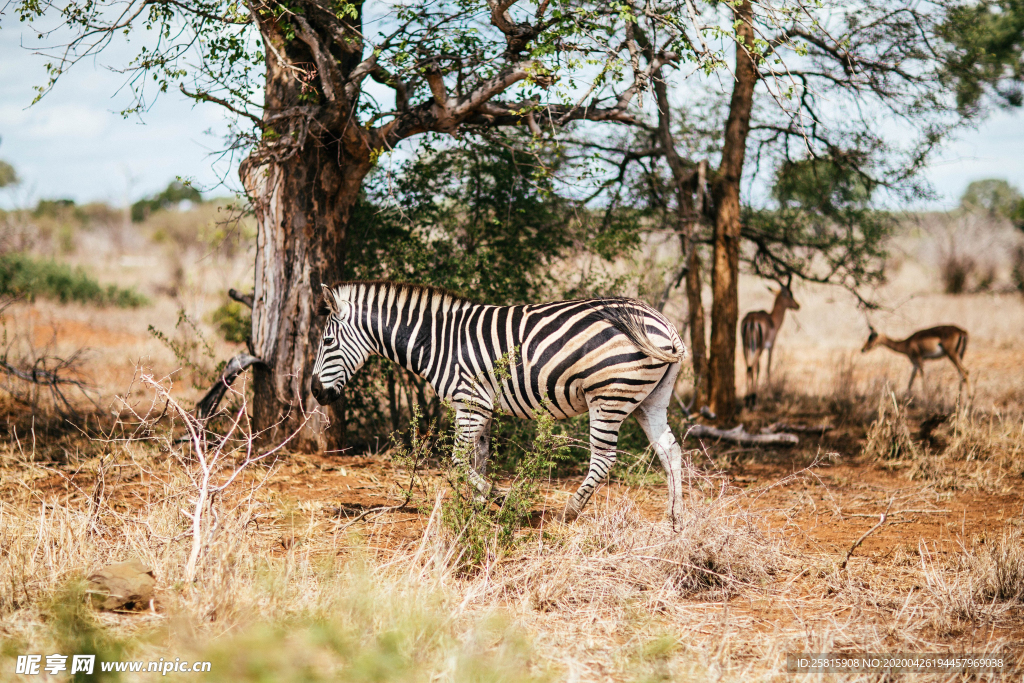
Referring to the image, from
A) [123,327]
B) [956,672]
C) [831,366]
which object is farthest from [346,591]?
[123,327]

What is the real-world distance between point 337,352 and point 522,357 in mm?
1694

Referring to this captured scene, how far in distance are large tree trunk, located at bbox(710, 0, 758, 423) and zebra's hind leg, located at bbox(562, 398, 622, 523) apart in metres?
3.91

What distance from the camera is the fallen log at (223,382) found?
7211mm

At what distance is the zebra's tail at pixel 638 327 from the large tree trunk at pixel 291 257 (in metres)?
3.15

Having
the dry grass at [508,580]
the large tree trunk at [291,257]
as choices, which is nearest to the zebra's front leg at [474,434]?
the dry grass at [508,580]

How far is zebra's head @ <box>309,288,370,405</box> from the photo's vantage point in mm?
6352

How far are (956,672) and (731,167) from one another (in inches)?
258

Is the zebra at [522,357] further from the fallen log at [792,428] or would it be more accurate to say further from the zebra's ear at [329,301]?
the fallen log at [792,428]

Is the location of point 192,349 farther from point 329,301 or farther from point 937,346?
point 937,346

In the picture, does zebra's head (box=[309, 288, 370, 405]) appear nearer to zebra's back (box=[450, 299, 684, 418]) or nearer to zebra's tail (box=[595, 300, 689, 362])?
zebra's back (box=[450, 299, 684, 418])

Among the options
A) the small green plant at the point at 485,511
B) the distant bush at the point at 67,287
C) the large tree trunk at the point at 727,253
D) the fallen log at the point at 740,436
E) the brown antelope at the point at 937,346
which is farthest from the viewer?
the distant bush at the point at 67,287

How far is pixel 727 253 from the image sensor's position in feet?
29.8

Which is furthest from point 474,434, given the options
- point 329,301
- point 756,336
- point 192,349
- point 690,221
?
point 756,336

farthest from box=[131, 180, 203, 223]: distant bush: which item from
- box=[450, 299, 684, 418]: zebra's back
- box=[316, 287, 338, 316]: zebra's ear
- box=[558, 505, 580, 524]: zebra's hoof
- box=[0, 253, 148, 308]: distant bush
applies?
box=[558, 505, 580, 524]: zebra's hoof
